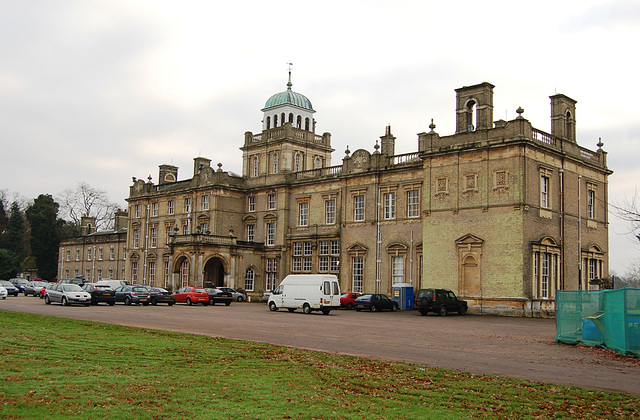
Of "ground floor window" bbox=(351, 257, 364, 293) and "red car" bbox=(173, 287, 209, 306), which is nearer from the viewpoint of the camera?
"red car" bbox=(173, 287, 209, 306)

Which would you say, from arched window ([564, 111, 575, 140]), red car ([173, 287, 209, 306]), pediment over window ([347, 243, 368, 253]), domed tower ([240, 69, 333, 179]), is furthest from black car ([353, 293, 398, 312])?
domed tower ([240, 69, 333, 179])

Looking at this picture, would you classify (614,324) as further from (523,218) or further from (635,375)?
(523,218)

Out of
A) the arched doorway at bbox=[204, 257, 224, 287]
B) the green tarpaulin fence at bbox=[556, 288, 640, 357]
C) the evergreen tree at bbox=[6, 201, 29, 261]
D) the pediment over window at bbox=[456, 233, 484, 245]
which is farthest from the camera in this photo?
the evergreen tree at bbox=[6, 201, 29, 261]

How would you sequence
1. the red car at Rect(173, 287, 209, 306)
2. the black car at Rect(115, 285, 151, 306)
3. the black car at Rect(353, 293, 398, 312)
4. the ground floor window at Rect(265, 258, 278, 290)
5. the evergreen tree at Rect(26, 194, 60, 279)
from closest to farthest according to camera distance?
the black car at Rect(353, 293, 398, 312) → the black car at Rect(115, 285, 151, 306) → the red car at Rect(173, 287, 209, 306) → the ground floor window at Rect(265, 258, 278, 290) → the evergreen tree at Rect(26, 194, 60, 279)

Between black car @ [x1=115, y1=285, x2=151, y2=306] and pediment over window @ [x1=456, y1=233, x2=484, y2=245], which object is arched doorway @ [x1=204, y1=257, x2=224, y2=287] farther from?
pediment over window @ [x1=456, y1=233, x2=484, y2=245]

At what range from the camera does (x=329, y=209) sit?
1984 inches

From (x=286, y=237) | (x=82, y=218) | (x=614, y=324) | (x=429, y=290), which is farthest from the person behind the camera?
(x=82, y=218)

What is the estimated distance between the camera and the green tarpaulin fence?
1712 cm

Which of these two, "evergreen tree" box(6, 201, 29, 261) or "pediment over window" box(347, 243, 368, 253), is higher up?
"evergreen tree" box(6, 201, 29, 261)

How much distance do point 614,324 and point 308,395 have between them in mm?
12072

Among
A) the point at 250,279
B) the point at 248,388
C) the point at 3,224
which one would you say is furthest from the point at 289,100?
the point at 3,224

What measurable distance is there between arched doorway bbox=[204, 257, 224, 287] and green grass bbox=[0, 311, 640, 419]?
39668mm

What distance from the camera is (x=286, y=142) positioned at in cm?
5741

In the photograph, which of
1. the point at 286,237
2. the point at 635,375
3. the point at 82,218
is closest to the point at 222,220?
the point at 286,237
